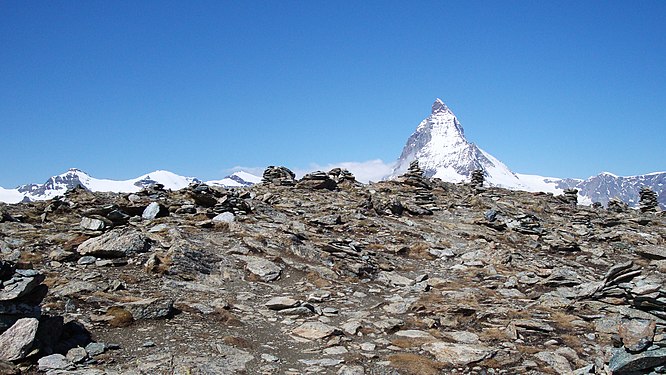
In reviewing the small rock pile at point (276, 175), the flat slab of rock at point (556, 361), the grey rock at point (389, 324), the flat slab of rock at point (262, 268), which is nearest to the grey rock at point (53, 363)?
the grey rock at point (389, 324)

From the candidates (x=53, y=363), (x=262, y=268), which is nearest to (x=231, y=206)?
(x=262, y=268)

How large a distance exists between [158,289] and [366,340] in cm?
850

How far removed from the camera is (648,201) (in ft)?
208

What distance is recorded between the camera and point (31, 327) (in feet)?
33.6

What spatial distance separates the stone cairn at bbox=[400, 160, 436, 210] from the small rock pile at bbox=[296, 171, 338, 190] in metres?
10.7

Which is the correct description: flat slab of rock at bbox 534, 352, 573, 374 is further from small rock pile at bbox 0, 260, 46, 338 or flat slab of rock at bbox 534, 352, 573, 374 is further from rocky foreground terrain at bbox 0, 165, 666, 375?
small rock pile at bbox 0, 260, 46, 338

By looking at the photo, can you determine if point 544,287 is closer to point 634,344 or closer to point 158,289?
point 634,344

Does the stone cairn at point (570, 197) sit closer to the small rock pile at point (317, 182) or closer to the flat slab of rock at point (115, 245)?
the small rock pile at point (317, 182)

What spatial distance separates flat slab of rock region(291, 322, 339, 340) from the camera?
13.8 m

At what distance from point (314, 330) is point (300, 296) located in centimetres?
398

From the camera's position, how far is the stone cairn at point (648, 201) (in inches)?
2453

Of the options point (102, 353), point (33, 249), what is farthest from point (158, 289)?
point (33, 249)

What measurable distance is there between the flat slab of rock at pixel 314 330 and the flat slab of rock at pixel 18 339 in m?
7.41

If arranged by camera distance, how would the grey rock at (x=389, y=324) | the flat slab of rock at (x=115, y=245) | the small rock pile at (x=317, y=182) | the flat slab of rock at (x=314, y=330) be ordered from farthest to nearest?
the small rock pile at (x=317, y=182) → the flat slab of rock at (x=115, y=245) → the grey rock at (x=389, y=324) → the flat slab of rock at (x=314, y=330)
